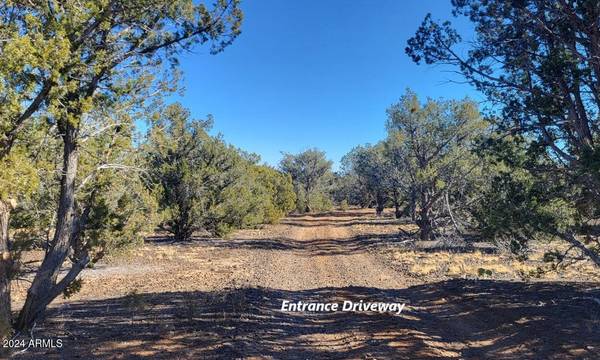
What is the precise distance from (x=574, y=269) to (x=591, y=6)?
12087 mm

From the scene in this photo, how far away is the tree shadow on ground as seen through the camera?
644cm

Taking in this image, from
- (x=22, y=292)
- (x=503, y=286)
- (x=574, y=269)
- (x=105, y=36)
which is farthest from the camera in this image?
(x=574, y=269)

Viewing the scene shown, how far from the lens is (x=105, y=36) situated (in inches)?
321

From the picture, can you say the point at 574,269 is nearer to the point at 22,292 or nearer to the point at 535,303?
the point at 535,303

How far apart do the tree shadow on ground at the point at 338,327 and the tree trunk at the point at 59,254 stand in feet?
1.63

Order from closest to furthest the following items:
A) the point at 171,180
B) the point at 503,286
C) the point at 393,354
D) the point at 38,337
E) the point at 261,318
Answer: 1. the point at 393,354
2. the point at 38,337
3. the point at 261,318
4. the point at 503,286
5. the point at 171,180

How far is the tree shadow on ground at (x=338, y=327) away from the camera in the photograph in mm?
6441

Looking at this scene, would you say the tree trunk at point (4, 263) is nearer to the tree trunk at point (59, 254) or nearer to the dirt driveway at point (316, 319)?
the tree trunk at point (59, 254)

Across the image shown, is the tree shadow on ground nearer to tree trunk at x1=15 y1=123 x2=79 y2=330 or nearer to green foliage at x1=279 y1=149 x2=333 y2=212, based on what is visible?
tree trunk at x1=15 y1=123 x2=79 y2=330

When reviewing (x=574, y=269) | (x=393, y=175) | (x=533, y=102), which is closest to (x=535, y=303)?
(x=533, y=102)

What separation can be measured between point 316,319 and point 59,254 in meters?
5.83

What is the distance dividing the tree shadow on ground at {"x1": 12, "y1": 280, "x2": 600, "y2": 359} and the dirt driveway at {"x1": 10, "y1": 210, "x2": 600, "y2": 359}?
22 millimetres

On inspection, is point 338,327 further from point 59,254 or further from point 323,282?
point 59,254

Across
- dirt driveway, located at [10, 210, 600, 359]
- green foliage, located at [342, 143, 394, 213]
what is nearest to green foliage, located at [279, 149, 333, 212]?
green foliage, located at [342, 143, 394, 213]
